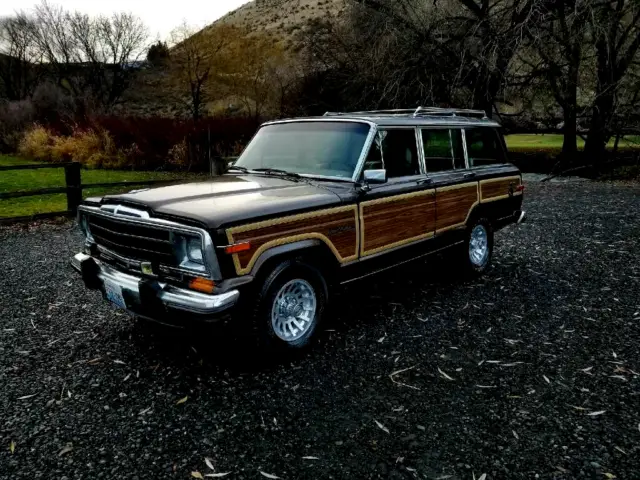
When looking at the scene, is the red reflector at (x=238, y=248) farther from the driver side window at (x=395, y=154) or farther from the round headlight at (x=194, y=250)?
the driver side window at (x=395, y=154)

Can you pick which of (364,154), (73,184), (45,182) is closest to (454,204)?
(364,154)

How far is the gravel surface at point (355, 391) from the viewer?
291cm

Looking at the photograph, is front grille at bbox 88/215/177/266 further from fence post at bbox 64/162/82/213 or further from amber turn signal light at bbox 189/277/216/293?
fence post at bbox 64/162/82/213

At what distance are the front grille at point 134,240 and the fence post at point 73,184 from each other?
6734 mm

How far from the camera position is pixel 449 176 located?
5656mm

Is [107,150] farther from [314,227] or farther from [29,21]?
[29,21]

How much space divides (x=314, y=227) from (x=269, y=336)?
945 mm

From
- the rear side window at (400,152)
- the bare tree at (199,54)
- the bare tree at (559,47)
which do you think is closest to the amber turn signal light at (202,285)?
the rear side window at (400,152)

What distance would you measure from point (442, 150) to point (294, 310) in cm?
273

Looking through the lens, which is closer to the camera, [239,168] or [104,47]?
[239,168]

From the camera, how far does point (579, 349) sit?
436cm

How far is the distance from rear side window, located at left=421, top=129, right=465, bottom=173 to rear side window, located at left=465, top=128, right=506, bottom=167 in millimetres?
244

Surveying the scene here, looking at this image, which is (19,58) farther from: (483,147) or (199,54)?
(483,147)

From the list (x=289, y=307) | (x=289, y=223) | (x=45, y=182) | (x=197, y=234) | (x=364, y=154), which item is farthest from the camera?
(x=45, y=182)
